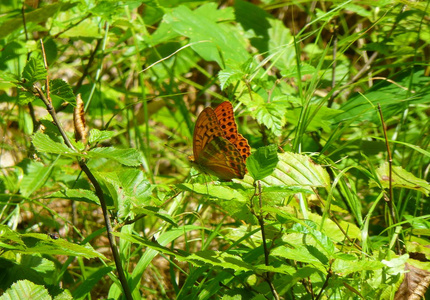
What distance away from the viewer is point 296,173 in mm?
1230

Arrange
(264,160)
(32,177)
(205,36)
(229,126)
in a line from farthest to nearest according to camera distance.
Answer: (205,36) < (32,177) < (229,126) < (264,160)

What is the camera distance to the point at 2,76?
36.9 inches

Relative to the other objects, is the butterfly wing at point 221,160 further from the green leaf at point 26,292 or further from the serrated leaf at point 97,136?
the green leaf at point 26,292

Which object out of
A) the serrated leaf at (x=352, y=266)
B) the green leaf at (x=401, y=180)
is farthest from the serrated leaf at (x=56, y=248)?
the green leaf at (x=401, y=180)

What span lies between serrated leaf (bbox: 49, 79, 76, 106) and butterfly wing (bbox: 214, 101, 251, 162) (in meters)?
0.44

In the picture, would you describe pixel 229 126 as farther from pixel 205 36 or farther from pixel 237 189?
pixel 205 36

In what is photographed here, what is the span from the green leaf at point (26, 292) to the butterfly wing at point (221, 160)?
1.65 feet

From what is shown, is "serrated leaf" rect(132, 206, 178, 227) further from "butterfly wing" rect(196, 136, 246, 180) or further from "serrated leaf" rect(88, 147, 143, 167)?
"butterfly wing" rect(196, 136, 246, 180)

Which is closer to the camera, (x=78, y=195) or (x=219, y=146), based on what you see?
(x=78, y=195)

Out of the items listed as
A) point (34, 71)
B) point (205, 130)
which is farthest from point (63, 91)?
point (205, 130)

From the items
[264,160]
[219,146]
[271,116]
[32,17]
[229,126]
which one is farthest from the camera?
[32,17]

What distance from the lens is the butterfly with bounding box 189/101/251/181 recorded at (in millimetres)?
1163

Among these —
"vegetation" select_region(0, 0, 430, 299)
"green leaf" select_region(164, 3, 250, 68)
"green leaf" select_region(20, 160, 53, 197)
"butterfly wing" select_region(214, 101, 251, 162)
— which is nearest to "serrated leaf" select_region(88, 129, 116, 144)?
"vegetation" select_region(0, 0, 430, 299)

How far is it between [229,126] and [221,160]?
0.13 metres
